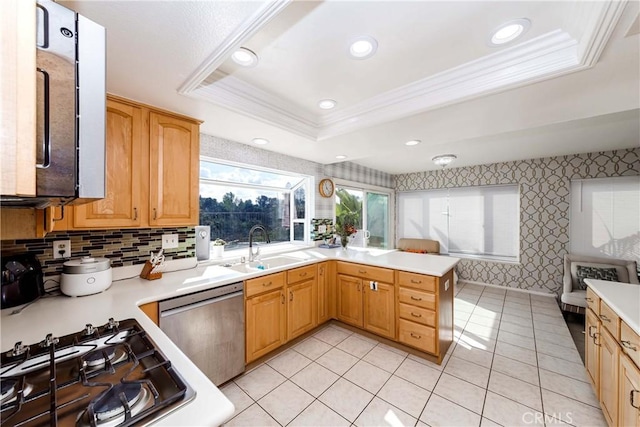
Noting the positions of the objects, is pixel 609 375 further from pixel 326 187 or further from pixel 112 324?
pixel 326 187

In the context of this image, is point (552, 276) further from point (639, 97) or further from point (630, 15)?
point (630, 15)

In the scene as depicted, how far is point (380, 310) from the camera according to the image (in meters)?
2.56

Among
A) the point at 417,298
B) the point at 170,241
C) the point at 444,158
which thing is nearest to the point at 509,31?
the point at 417,298

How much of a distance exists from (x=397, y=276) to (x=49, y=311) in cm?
251

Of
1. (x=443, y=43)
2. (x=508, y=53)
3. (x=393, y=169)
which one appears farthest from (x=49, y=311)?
(x=393, y=169)

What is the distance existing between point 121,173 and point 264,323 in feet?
5.35

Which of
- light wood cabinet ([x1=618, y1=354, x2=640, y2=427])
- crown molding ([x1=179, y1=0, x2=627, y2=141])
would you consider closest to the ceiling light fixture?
crown molding ([x1=179, y1=0, x2=627, y2=141])

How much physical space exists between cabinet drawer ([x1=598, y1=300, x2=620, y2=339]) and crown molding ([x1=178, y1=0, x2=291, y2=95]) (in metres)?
2.37

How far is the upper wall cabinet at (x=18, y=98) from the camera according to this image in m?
0.40

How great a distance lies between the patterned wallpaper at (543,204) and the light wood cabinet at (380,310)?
3.17m

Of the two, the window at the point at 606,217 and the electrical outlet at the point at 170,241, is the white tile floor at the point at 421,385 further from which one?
the window at the point at 606,217

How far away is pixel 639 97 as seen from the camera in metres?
1.58

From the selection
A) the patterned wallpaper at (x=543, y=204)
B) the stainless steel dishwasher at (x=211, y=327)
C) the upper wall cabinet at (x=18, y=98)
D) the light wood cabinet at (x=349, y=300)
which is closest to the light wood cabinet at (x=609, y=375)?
the light wood cabinet at (x=349, y=300)

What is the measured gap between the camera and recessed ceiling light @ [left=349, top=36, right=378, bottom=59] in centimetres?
137
